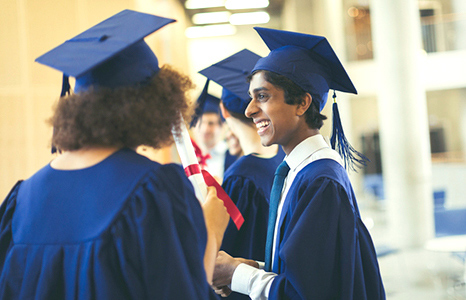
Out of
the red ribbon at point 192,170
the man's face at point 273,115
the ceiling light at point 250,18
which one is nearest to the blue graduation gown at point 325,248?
the man's face at point 273,115

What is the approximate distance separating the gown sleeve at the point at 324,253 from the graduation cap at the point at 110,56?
73 centimetres

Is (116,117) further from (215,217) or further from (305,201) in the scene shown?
(305,201)

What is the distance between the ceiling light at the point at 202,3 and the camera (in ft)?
37.7

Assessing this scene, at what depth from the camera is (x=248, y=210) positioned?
233 cm

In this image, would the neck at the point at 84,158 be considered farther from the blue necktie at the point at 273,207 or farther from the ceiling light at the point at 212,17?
the ceiling light at the point at 212,17

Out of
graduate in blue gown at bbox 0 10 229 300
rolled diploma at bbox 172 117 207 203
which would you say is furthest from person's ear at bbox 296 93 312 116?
graduate in blue gown at bbox 0 10 229 300

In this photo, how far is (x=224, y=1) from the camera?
37.6 feet

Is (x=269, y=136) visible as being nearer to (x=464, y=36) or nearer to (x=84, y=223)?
(x=84, y=223)

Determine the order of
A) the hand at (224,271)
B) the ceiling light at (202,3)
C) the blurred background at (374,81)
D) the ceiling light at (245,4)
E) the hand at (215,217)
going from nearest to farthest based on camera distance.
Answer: the hand at (215,217), the hand at (224,271), the blurred background at (374,81), the ceiling light at (202,3), the ceiling light at (245,4)

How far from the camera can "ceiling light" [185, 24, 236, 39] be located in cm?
1389

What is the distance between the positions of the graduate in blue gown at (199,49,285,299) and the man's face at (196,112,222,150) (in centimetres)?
177

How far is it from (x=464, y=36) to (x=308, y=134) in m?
13.5

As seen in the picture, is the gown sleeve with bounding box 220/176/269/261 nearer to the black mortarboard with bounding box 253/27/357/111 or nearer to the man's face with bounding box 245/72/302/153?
the man's face with bounding box 245/72/302/153

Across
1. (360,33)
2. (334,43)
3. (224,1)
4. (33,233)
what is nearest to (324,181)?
(33,233)
